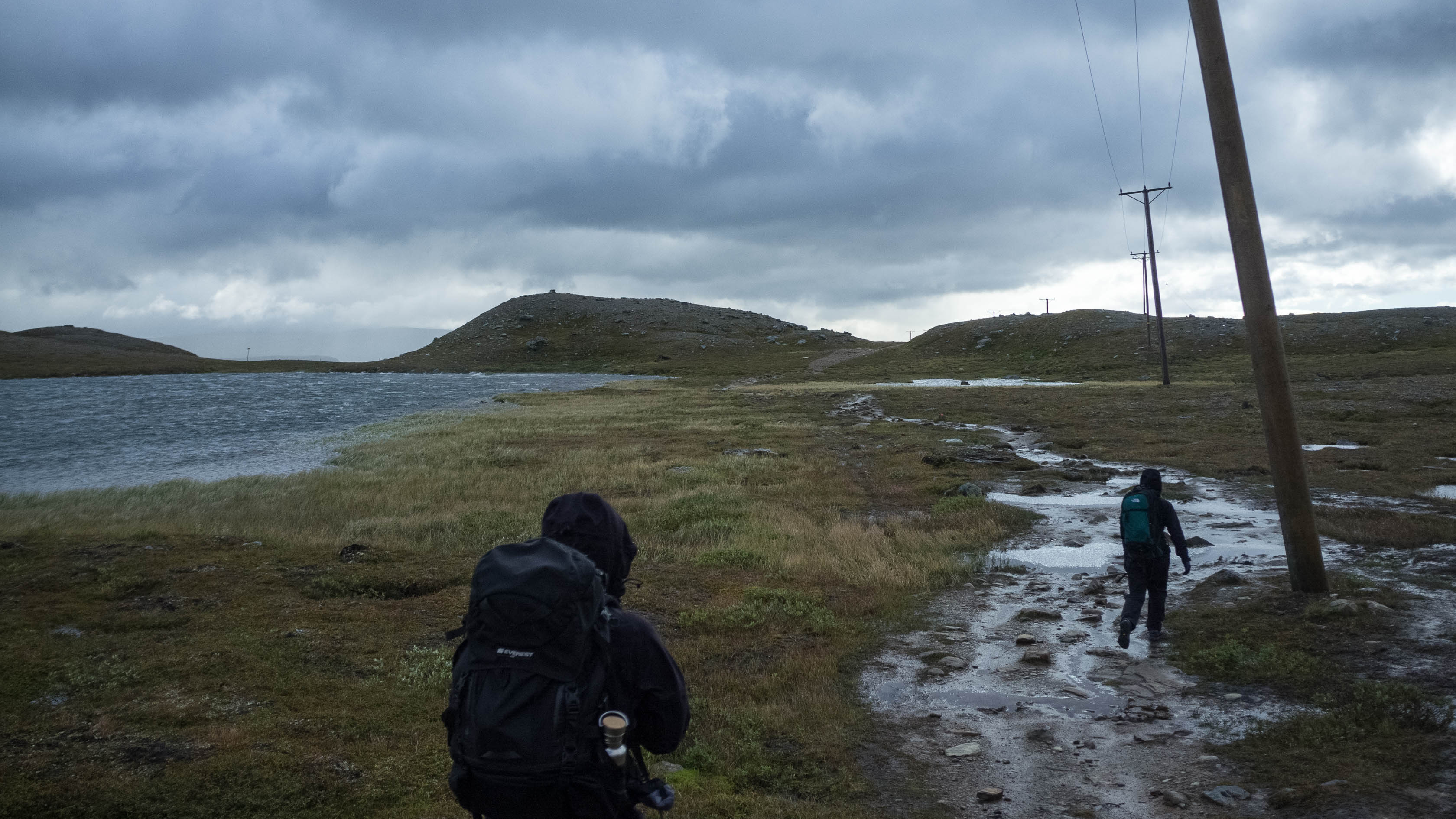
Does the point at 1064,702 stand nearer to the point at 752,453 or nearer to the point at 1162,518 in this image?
the point at 1162,518

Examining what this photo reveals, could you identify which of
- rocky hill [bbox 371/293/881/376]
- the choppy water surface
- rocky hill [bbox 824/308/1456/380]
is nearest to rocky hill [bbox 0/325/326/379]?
the choppy water surface

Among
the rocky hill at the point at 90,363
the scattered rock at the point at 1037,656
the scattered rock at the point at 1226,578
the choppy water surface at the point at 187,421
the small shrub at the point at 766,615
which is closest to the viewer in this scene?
the scattered rock at the point at 1037,656

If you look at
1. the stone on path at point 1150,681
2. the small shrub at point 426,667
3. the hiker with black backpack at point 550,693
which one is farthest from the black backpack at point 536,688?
the stone on path at point 1150,681

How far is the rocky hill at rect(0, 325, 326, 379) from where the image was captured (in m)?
118

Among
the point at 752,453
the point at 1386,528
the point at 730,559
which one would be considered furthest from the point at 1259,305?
the point at 752,453

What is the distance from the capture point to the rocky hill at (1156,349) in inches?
2245

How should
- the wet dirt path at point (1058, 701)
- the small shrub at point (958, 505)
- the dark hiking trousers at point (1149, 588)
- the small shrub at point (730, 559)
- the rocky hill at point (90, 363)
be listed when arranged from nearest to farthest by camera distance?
the wet dirt path at point (1058, 701) → the dark hiking trousers at point (1149, 588) → the small shrub at point (730, 559) → the small shrub at point (958, 505) → the rocky hill at point (90, 363)

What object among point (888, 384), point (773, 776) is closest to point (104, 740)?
point (773, 776)

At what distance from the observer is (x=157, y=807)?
5578 mm

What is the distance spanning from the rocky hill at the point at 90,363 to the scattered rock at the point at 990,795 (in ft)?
445

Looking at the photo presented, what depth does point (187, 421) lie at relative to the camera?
166 feet

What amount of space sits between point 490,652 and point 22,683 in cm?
699

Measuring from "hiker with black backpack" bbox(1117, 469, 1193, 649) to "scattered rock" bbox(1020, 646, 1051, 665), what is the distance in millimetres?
847

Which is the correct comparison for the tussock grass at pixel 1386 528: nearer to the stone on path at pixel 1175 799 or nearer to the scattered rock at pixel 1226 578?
the scattered rock at pixel 1226 578
